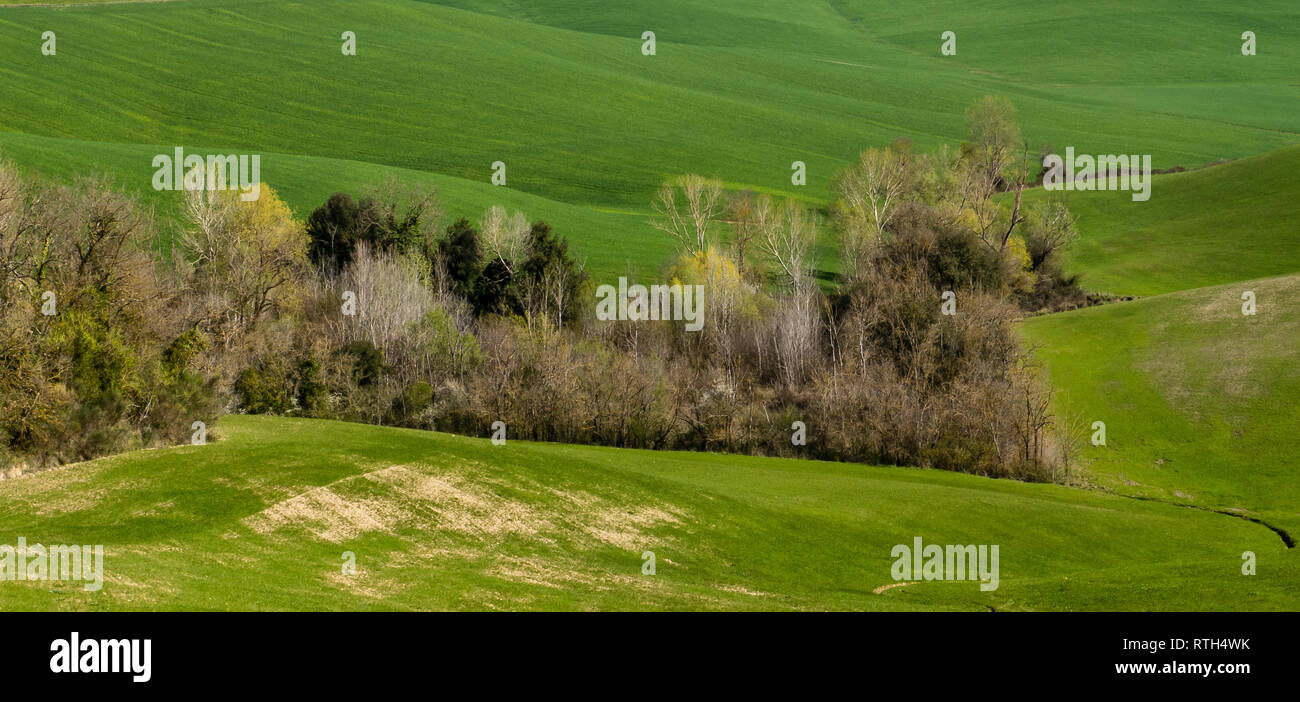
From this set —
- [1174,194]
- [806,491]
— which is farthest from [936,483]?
[1174,194]

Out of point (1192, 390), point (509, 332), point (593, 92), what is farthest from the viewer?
point (593, 92)

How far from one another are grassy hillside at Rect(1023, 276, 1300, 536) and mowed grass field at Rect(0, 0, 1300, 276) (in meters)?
28.8

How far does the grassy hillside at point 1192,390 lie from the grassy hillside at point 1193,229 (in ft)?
61.8

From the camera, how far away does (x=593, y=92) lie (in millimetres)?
135750

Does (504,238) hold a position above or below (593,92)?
below

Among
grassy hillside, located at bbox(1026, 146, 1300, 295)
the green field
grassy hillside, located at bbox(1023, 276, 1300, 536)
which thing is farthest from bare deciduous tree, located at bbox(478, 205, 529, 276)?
grassy hillside, located at bbox(1026, 146, 1300, 295)

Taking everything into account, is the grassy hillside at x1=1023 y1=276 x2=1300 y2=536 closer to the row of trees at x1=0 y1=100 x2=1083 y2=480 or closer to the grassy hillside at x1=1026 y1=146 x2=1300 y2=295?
the row of trees at x1=0 y1=100 x2=1083 y2=480

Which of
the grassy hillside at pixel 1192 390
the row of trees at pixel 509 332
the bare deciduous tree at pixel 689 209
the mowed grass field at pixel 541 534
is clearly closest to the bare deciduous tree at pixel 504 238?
the row of trees at pixel 509 332

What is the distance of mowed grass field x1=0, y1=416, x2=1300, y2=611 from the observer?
26.9 meters

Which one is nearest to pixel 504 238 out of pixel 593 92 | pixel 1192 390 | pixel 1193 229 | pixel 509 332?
pixel 509 332

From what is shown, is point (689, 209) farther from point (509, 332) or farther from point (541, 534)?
point (541, 534)

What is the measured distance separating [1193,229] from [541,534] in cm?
10021

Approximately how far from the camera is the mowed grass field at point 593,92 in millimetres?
106625
